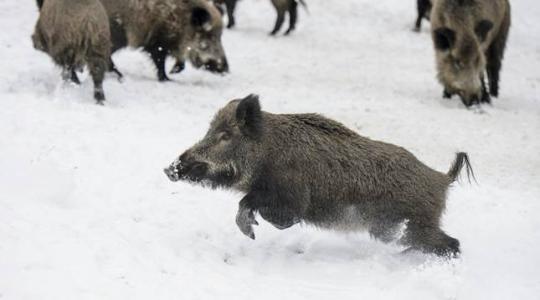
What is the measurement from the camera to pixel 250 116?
19.2ft

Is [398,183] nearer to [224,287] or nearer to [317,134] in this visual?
[317,134]

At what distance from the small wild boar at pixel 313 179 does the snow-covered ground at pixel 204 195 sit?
0.30m

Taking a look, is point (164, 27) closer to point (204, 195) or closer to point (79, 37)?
point (79, 37)

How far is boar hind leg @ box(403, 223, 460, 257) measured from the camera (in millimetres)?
5684

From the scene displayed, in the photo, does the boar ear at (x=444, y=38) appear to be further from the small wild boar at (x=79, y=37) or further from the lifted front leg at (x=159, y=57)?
the small wild boar at (x=79, y=37)

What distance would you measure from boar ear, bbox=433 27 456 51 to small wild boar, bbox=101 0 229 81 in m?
3.62

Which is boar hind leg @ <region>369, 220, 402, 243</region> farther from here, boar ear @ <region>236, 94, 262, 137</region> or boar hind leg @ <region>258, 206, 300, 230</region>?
boar ear @ <region>236, 94, 262, 137</region>

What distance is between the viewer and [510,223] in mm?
7008

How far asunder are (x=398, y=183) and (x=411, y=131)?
4.95 meters

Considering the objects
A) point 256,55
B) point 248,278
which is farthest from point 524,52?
point 248,278

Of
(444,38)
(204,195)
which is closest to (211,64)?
(444,38)

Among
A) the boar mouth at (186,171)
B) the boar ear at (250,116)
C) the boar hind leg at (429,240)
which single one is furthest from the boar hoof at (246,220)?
the boar hind leg at (429,240)

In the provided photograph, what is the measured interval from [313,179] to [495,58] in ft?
28.0

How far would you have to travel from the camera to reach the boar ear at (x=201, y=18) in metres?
12.1
